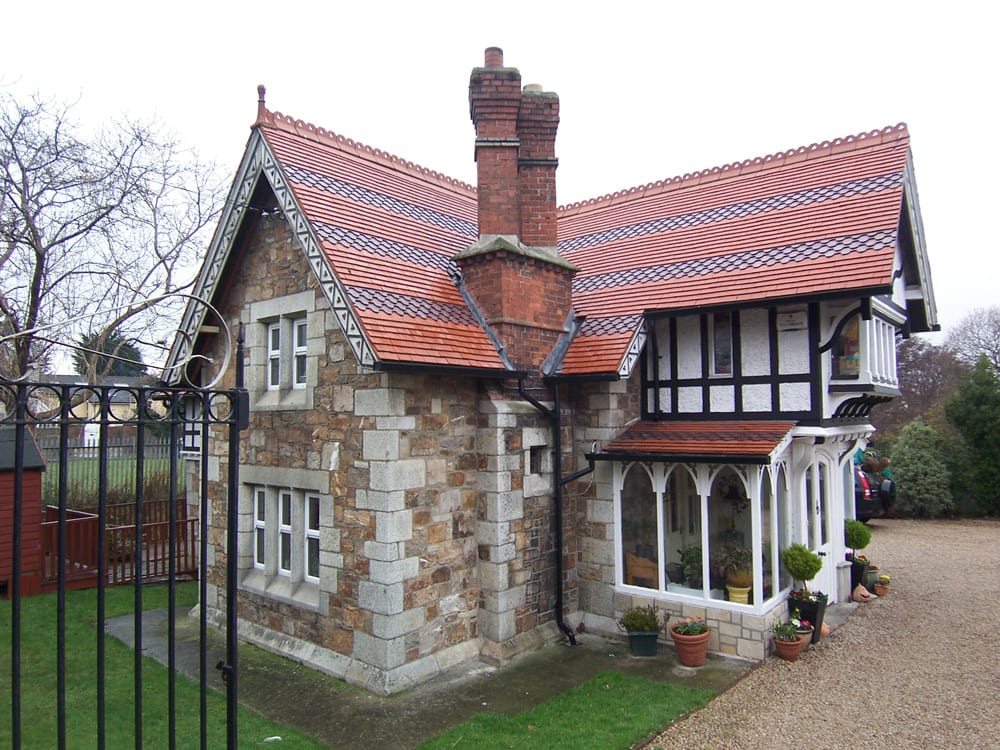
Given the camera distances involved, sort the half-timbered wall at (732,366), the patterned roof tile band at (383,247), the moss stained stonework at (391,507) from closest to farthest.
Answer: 1. the moss stained stonework at (391,507)
2. the patterned roof tile band at (383,247)
3. the half-timbered wall at (732,366)

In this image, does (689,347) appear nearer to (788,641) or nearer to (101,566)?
(788,641)

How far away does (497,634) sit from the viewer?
344 inches

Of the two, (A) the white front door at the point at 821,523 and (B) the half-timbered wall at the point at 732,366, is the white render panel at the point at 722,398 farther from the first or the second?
(A) the white front door at the point at 821,523

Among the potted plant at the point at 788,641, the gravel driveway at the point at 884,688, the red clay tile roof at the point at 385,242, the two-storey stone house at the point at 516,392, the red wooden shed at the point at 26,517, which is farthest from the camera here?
the red wooden shed at the point at 26,517

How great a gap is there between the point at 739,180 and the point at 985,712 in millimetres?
8902

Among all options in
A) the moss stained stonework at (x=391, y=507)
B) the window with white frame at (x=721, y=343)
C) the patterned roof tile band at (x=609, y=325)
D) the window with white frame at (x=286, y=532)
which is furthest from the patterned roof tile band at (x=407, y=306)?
A: the window with white frame at (x=721, y=343)

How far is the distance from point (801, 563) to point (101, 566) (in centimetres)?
846

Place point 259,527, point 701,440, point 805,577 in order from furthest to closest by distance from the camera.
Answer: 1. point 259,527
2. point 701,440
3. point 805,577

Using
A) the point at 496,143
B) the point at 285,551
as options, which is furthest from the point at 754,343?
the point at 285,551

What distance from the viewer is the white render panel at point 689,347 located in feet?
33.4

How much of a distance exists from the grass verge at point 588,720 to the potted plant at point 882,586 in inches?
229

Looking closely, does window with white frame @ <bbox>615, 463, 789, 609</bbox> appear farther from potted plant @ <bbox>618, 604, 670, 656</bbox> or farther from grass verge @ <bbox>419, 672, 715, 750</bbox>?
grass verge @ <bbox>419, 672, 715, 750</bbox>

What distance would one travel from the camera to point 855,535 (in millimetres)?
11781

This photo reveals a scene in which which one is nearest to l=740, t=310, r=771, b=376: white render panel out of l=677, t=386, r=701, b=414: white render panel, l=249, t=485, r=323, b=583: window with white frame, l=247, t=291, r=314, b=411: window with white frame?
l=677, t=386, r=701, b=414: white render panel
